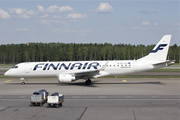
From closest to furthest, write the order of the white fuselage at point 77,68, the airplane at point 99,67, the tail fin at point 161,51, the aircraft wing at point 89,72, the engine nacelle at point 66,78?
the engine nacelle at point 66,78 → the aircraft wing at point 89,72 → the airplane at point 99,67 → the tail fin at point 161,51 → the white fuselage at point 77,68

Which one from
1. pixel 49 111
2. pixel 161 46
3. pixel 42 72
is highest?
pixel 161 46

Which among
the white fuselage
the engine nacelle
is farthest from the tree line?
the engine nacelle

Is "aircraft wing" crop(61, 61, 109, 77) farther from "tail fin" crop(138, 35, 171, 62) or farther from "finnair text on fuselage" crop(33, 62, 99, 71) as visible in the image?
"tail fin" crop(138, 35, 171, 62)

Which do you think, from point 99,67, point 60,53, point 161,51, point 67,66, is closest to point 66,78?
point 67,66

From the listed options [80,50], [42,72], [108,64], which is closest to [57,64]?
[42,72]

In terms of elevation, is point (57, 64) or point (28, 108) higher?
point (57, 64)

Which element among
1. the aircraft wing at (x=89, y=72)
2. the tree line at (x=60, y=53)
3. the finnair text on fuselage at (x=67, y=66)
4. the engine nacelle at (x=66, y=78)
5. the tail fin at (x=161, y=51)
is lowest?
the engine nacelle at (x=66, y=78)

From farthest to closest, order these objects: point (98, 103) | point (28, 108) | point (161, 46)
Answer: point (161, 46) → point (98, 103) → point (28, 108)

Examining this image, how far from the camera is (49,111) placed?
1644 cm

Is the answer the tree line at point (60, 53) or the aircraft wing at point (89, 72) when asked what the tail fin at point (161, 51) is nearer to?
the aircraft wing at point (89, 72)

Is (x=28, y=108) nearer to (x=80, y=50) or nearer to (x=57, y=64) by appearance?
(x=57, y=64)

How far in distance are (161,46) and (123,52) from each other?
441 feet

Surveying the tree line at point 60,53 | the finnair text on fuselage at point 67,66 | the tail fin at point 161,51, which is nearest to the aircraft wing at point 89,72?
the finnair text on fuselage at point 67,66

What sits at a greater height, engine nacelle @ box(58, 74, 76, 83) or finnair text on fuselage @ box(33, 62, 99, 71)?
finnair text on fuselage @ box(33, 62, 99, 71)
